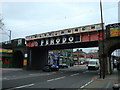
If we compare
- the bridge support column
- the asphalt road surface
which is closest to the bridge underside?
the bridge support column

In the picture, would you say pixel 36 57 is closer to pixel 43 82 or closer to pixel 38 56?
pixel 38 56

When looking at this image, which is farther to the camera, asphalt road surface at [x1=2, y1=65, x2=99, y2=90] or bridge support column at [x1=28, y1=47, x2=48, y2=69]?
→ bridge support column at [x1=28, y1=47, x2=48, y2=69]

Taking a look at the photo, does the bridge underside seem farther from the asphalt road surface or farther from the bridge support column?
the asphalt road surface

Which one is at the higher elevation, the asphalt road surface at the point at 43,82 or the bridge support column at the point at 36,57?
the bridge support column at the point at 36,57

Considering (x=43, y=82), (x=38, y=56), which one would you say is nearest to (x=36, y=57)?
(x=38, y=56)

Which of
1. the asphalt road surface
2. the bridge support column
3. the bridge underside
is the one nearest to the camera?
the asphalt road surface

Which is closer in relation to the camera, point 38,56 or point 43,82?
point 43,82

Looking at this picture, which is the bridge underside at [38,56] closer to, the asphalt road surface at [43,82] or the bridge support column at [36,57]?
the bridge support column at [36,57]

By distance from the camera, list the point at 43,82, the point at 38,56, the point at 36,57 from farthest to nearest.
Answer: the point at 38,56
the point at 36,57
the point at 43,82

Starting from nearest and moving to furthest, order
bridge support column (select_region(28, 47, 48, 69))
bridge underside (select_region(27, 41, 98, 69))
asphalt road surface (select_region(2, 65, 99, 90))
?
asphalt road surface (select_region(2, 65, 99, 90)) → bridge underside (select_region(27, 41, 98, 69)) → bridge support column (select_region(28, 47, 48, 69))

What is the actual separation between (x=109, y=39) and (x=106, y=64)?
3.84 m

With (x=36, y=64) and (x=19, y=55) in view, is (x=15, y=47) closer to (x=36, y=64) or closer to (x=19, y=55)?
(x=19, y=55)

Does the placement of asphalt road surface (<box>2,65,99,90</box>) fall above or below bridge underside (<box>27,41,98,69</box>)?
below

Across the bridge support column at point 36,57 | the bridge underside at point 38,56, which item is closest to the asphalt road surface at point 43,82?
the bridge underside at point 38,56
